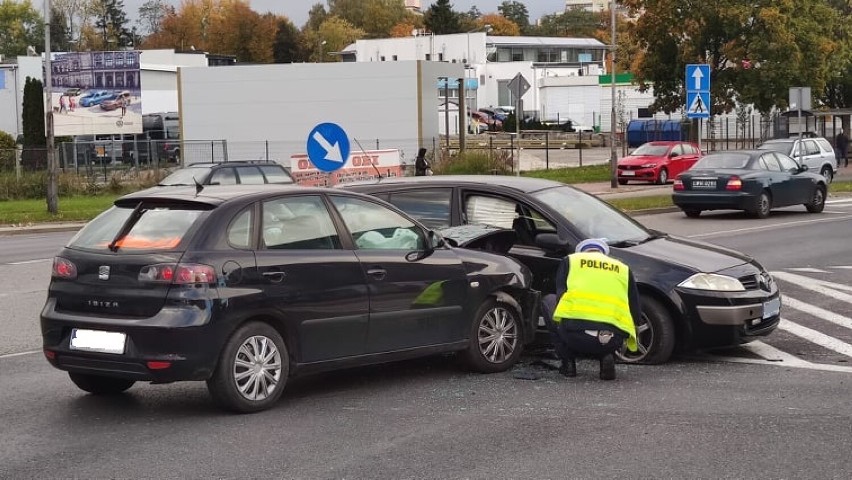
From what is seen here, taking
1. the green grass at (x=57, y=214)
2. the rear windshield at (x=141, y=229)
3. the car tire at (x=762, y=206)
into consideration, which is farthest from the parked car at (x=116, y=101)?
the rear windshield at (x=141, y=229)

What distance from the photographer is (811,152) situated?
119 feet

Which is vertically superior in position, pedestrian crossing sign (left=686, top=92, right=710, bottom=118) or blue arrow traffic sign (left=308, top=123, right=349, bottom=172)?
pedestrian crossing sign (left=686, top=92, right=710, bottom=118)

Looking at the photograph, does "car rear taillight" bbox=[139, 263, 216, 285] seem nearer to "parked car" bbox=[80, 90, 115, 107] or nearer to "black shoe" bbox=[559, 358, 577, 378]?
"black shoe" bbox=[559, 358, 577, 378]

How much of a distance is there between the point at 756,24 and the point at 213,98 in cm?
2267

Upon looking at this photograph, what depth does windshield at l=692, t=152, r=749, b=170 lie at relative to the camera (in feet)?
83.1

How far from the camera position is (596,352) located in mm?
8672

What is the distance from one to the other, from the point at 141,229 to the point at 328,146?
33.9ft

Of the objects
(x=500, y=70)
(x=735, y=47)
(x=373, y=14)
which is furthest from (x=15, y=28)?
(x=735, y=47)

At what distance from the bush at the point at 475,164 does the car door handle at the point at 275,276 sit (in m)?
29.6

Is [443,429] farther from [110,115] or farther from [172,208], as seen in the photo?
[110,115]

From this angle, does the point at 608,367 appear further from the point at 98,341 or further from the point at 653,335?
the point at 98,341

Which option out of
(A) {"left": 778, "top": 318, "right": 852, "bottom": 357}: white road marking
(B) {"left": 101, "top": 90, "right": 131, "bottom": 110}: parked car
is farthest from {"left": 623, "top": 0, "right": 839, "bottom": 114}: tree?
(A) {"left": 778, "top": 318, "right": 852, "bottom": 357}: white road marking

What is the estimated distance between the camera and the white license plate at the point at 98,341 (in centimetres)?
728

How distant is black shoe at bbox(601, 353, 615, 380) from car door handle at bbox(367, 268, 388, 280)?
184cm
